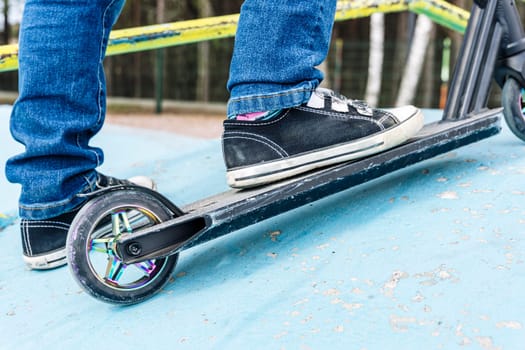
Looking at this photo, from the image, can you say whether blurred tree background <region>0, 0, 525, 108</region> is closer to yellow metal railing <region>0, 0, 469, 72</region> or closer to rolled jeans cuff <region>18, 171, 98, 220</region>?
yellow metal railing <region>0, 0, 469, 72</region>

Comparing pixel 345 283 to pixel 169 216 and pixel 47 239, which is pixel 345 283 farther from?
pixel 47 239

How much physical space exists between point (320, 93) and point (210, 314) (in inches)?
21.0

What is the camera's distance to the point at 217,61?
12055mm

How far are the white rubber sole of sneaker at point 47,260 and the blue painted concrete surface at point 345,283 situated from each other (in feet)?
0.08

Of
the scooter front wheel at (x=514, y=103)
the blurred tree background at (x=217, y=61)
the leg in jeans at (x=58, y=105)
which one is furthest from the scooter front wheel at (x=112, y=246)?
the blurred tree background at (x=217, y=61)

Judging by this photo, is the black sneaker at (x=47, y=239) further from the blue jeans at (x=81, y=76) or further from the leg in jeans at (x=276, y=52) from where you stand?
the leg in jeans at (x=276, y=52)

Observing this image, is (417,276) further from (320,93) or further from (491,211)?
(320,93)

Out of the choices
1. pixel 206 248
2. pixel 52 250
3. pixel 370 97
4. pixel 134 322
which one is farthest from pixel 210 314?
pixel 370 97

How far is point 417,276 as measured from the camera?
95 centimetres

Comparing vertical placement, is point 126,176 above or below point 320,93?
below

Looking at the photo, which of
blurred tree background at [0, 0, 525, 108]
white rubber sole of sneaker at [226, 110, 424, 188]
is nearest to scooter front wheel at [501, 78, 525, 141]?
white rubber sole of sneaker at [226, 110, 424, 188]

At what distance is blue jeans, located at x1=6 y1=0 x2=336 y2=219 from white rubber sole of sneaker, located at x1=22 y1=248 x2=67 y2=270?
0.12 m

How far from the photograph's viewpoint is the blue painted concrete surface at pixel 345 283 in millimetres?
836

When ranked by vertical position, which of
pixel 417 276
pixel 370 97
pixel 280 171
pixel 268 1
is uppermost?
pixel 268 1
